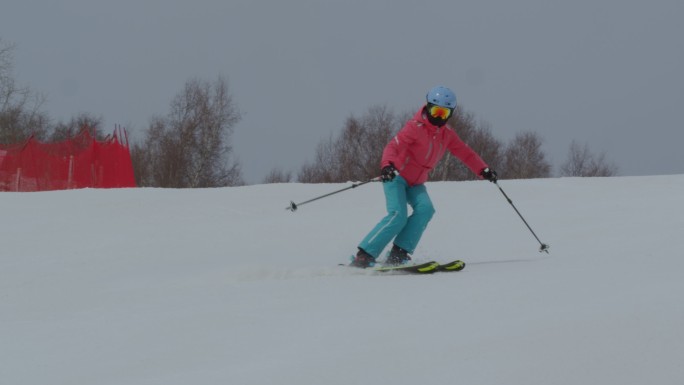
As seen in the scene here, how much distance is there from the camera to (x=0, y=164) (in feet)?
51.4

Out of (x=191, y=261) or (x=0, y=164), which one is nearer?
(x=191, y=261)

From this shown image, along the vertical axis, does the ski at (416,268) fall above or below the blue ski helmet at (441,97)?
below

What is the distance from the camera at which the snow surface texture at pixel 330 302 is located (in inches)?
114

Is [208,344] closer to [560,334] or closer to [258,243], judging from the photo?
[560,334]

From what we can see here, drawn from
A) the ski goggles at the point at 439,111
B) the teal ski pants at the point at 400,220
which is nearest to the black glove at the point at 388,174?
the teal ski pants at the point at 400,220

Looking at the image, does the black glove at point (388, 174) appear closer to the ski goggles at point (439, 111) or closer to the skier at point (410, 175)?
the skier at point (410, 175)

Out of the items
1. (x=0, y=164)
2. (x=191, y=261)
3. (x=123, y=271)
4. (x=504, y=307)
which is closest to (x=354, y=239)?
(x=191, y=261)

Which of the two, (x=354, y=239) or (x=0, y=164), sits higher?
(x=0, y=164)

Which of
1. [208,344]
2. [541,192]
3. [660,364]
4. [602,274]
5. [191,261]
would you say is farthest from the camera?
[541,192]

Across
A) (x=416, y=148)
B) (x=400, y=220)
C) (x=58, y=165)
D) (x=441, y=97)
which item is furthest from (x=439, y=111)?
(x=58, y=165)

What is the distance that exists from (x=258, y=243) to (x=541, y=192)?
520 cm

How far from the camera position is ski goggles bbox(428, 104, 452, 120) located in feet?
19.4

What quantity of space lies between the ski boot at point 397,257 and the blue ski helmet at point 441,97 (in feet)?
3.99

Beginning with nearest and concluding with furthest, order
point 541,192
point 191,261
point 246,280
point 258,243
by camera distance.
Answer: point 246,280
point 191,261
point 258,243
point 541,192
